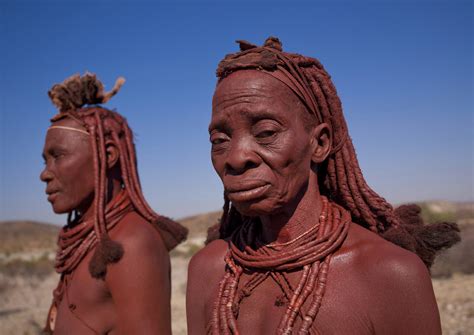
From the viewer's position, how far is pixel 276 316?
207 cm

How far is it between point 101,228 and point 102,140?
2.57 feet

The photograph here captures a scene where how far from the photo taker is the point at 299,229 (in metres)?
2.21

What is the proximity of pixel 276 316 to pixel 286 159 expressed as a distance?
71 centimetres

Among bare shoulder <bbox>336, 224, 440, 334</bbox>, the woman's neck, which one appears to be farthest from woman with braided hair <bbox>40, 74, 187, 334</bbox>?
bare shoulder <bbox>336, 224, 440, 334</bbox>

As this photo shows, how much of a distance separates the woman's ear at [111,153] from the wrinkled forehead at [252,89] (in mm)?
2177

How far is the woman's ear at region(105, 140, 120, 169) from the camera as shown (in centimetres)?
411

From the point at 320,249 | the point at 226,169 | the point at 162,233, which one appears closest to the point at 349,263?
the point at 320,249

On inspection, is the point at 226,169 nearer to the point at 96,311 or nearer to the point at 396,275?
the point at 396,275

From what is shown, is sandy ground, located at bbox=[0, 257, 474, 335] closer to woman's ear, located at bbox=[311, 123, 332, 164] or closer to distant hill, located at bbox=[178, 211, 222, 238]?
woman's ear, located at bbox=[311, 123, 332, 164]

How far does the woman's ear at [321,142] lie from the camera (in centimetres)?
224

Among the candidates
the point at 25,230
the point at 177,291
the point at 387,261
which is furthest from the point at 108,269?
the point at 25,230

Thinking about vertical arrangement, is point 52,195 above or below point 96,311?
above

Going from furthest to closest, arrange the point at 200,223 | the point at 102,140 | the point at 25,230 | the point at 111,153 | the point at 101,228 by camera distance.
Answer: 1. the point at 25,230
2. the point at 200,223
3. the point at 111,153
4. the point at 102,140
5. the point at 101,228

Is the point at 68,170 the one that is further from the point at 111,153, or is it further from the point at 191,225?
the point at 191,225
